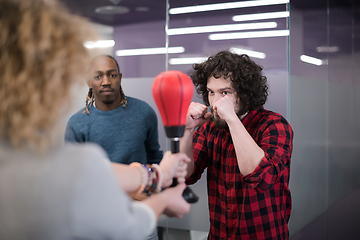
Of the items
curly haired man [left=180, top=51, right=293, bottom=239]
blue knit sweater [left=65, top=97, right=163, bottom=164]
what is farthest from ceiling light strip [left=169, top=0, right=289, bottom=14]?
blue knit sweater [left=65, top=97, right=163, bottom=164]

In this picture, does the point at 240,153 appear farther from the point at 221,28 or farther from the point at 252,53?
the point at 221,28

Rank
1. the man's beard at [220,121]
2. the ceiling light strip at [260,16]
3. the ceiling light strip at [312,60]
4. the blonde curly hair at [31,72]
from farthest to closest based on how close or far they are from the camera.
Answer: the ceiling light strip at [312,60], the ceiling light strip at [260,16], the man's beard at [220,121], the blonde curly hair at [31,72]

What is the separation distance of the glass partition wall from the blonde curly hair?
1876 millimetres

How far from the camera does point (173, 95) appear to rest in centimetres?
108

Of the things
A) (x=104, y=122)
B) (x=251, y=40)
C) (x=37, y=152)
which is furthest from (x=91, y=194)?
(x=251, y=40)

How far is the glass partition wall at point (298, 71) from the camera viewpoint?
246 centimetres

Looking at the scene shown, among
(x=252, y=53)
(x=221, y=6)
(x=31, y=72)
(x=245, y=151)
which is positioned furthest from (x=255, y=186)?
(x=221, y=6)

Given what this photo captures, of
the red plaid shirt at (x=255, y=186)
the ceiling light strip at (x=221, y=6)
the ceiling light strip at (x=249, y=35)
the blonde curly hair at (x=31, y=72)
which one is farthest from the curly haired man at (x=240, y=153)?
the blonde curly hair at (x=31, y=72)

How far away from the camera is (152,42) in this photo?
9.58 feet

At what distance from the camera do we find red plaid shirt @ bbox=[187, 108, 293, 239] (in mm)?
1563

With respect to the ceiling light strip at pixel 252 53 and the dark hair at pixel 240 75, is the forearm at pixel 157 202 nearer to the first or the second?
the dark hair at pixel 240 75

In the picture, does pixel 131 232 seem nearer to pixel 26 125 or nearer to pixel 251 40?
pixel 26 125

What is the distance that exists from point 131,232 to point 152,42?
233 centimetres

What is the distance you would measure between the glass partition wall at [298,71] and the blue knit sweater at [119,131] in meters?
0.56
